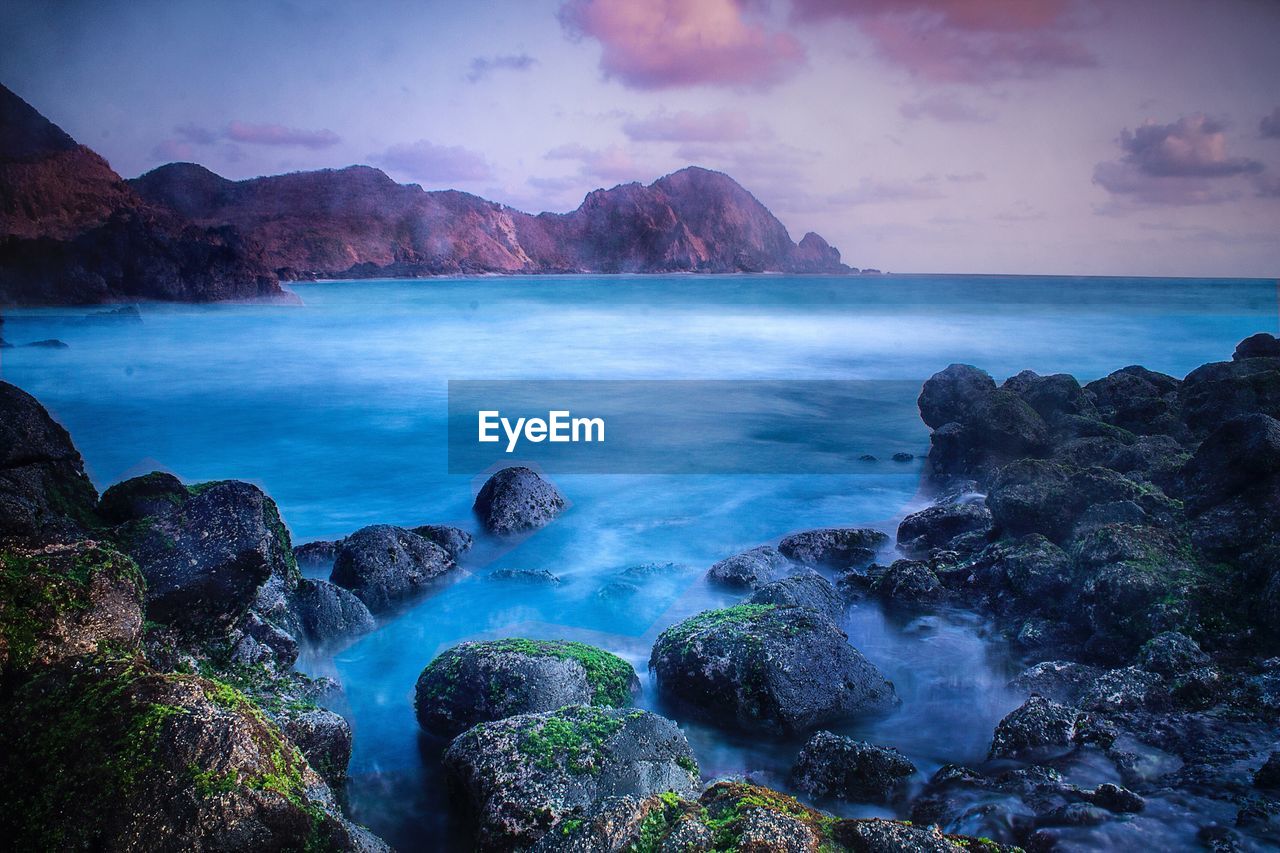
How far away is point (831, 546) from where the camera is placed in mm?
6664

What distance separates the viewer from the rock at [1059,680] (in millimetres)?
3984

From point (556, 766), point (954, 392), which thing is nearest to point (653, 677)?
point (556, 766)

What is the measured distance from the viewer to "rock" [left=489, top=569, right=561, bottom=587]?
6.36 m

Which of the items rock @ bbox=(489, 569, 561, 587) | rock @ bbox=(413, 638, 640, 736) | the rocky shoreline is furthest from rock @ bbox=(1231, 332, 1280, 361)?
rock @ bbox=(413, 638, 640, 736)

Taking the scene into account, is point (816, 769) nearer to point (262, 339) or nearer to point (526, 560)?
point (526, 560)

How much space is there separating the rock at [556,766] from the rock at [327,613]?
2.12m

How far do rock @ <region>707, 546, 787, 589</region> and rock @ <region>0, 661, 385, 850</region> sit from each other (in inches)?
168

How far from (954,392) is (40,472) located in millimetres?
9213

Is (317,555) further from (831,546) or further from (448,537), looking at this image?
(831,546)

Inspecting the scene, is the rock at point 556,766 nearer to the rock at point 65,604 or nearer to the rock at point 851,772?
the rock at point 851,772

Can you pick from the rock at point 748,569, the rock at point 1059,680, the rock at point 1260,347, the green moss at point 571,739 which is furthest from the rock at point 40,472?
the rock at point 1260,347

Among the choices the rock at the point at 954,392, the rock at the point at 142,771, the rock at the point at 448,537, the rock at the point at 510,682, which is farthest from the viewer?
the rock at the point at 954,392

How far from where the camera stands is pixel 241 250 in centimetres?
2247

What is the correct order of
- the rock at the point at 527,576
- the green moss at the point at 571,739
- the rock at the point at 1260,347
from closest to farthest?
the green moss at the point at 571,739 → the rock at the point at 527,576 → the rock at the point at 1260,347
